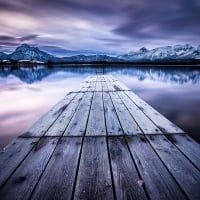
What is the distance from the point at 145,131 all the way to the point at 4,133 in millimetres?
3711

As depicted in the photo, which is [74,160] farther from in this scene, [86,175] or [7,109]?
[7,109]

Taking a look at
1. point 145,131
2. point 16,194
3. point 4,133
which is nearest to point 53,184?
point 16,194

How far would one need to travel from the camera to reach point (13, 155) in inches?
78.0

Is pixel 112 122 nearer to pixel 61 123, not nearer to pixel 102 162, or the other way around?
pixel 61 123

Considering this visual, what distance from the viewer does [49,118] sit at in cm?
328

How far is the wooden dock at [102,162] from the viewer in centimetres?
141

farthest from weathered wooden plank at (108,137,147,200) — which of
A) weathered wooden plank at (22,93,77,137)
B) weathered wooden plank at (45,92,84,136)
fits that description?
weathered wooden plank at (22,93,77,137)

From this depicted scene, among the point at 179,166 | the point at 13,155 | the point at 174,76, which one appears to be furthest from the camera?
the point at 174,76

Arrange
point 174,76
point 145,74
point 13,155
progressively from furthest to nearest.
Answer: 1. point 145,74
2. point 174,76
3. point 13,155

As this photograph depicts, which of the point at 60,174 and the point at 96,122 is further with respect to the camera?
the point at 96,122

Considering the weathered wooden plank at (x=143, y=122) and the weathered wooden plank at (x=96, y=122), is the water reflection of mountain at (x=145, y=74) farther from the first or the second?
the weathered wooden plank at (x=96, y=122)

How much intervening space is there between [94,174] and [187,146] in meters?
1.18

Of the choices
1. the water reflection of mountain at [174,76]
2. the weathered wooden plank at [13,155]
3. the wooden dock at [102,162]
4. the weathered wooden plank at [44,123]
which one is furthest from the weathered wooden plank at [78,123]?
the water reflection of mountain at [174,76]

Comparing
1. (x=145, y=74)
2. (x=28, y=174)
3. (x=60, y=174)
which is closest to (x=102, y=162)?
(x=60, y=174)
